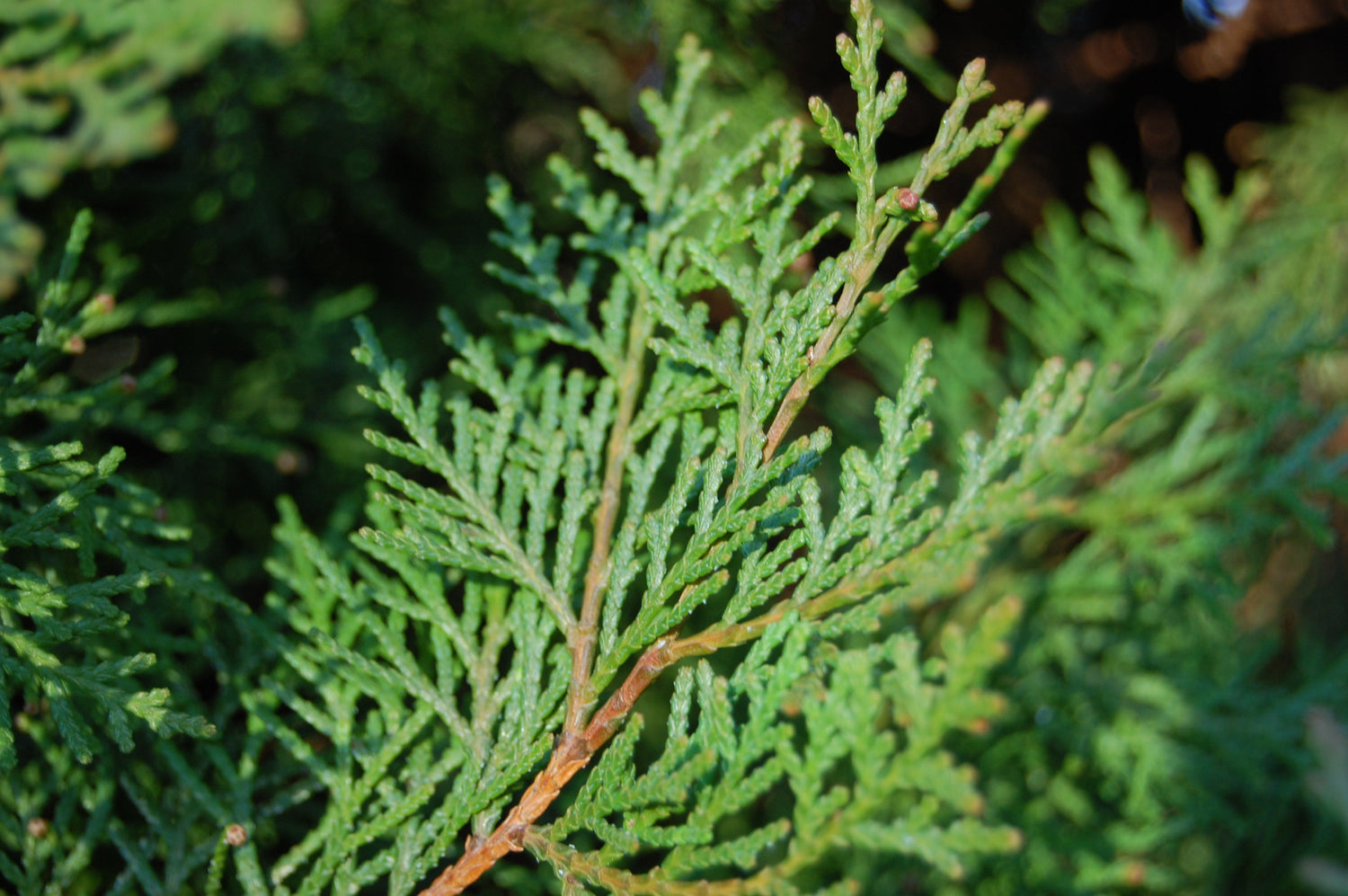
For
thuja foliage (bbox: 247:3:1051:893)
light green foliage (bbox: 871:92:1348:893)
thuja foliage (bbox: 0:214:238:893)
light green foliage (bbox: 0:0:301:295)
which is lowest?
light green foliage (bbox: 871:92:1348:893)

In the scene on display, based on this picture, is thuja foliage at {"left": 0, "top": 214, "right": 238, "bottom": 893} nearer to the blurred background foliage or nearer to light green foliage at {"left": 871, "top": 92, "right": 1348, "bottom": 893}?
the blurred background foliage

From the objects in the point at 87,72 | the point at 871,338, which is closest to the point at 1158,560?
the point at 871,338

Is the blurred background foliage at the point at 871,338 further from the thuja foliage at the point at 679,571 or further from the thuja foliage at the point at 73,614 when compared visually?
the thuja foliage at the point at 679,571

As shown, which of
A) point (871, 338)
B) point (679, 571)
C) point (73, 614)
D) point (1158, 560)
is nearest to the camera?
point (679, 571)

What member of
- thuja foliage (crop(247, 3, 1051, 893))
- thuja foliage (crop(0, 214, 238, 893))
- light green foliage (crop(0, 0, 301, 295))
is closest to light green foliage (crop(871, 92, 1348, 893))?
thuja foliage (crop(247, 3, 1051, 893))

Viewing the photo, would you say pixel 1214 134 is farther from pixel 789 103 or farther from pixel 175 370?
pixel 175 370

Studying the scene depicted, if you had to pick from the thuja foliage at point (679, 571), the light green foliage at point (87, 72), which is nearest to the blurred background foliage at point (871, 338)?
the light green foliage at point (87, 72)

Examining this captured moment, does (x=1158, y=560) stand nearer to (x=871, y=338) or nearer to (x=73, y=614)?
(x=871, y=338)
